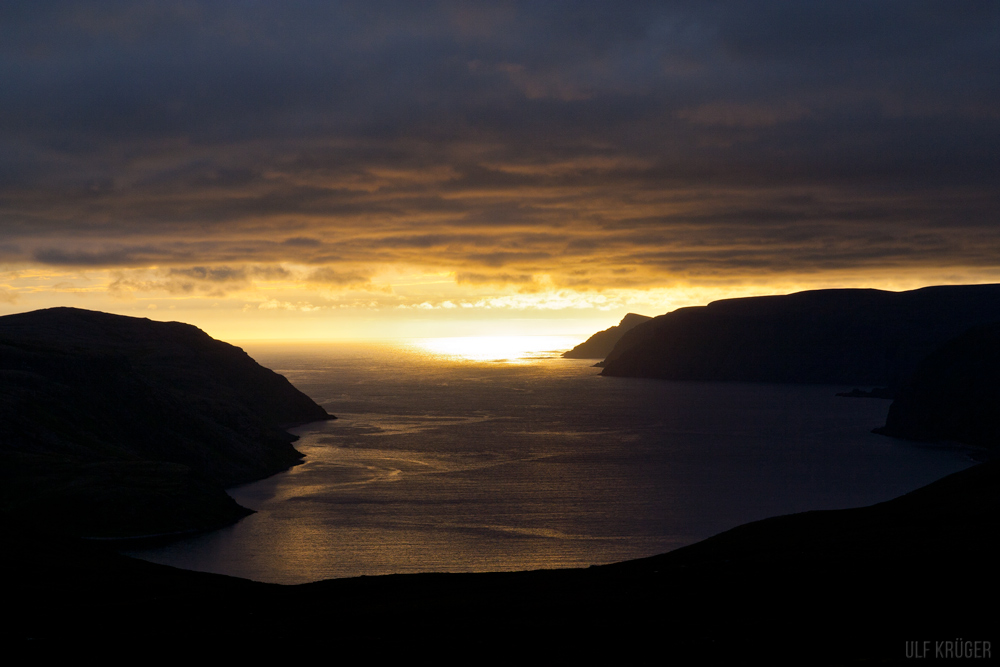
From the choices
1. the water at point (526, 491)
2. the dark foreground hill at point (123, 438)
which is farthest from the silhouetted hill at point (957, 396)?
the dark foreground hill at point (123, 438)

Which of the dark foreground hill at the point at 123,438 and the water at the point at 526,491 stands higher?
the dark foreground hill at the point at 123,438

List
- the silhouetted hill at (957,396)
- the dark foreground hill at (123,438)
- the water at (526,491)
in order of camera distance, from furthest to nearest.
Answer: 1. the silhouetted hill at (957,396)
2. the dark foreground hill at (123,438)
3. the water at (526,491)

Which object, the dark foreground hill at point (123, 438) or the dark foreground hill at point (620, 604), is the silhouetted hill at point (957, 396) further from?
the dark foreground hill at point (123, 438)

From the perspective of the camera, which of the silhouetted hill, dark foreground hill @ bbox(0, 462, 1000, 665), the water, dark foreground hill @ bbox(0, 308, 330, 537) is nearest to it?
dark foreground hill @ bbox(0, 462, 1000, 665)

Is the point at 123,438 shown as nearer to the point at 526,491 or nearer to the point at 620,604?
the point at 526,491

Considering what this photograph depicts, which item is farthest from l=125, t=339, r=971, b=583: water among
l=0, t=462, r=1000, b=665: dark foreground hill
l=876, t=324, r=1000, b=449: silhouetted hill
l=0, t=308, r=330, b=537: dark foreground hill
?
l=0, t=462, r=1000, b=665: dark foreground hill

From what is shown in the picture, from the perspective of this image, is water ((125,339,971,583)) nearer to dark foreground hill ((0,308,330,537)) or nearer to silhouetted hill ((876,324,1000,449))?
dark foreground hill ((0,308,330,537))

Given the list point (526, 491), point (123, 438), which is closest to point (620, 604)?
point (526, 491)
